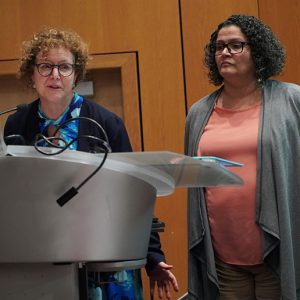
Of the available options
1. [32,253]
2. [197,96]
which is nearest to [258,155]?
[32,253]

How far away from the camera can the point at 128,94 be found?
10.4ft

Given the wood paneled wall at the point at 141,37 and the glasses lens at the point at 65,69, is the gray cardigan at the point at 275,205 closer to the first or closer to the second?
the glasses lens at the point at 65,69

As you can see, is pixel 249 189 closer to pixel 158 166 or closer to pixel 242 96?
pixel 242 96

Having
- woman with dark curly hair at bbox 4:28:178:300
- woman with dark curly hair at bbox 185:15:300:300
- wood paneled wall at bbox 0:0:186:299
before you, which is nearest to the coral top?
woman with dark curly hair at bbox 185:15:300:300

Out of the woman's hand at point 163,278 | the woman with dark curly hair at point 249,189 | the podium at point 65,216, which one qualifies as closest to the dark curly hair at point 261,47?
the woman with dark curly hair at point 249,189

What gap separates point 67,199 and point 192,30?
2.56 metres

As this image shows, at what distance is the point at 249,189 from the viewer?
1.72 metres

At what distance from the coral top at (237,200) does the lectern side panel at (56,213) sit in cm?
97

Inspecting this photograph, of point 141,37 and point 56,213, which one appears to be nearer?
point 56,213

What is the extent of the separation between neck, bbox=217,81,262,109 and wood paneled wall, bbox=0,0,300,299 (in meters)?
1.23

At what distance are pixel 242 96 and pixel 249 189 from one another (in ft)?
1.17

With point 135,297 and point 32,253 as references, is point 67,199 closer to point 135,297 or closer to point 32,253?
point 32,253

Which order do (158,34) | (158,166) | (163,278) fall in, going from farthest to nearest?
(158,34), (163,278), (158,166)

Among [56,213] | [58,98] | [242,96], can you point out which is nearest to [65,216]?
[56,213]
